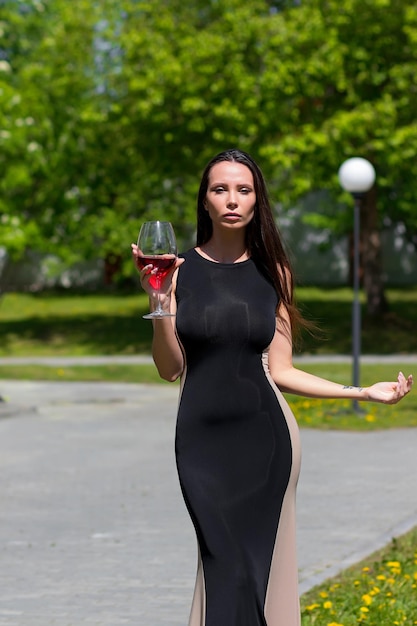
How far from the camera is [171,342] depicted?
415cm

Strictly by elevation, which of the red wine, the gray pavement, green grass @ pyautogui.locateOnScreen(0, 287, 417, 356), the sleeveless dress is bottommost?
green grass @ pyautogui.locateOnScreen(0, 287, 417, 356)

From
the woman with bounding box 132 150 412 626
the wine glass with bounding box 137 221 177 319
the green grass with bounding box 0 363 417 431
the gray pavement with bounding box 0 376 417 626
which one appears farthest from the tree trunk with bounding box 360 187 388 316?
the wine glass with bounding box 137 221 177 319

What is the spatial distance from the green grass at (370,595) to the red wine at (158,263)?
8.68ft

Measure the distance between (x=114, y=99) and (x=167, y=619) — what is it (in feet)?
79.6

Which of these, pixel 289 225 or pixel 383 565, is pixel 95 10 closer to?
pixel 289 225

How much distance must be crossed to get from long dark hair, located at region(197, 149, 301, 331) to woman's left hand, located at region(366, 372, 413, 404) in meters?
0.34

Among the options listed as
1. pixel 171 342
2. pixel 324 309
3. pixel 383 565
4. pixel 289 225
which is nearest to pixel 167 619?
pixel 383 565

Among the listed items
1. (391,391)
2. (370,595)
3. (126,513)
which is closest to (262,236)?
(391,391)

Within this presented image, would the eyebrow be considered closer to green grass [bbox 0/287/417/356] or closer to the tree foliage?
the tree foliage

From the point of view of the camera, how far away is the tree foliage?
84.3 ft

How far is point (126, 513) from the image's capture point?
9836mm

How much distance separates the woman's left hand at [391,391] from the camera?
4273 mm

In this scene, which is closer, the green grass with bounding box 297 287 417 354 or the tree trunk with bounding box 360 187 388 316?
the green grass with bounding box 297 287 417 354

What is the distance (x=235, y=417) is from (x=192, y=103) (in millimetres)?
22272
